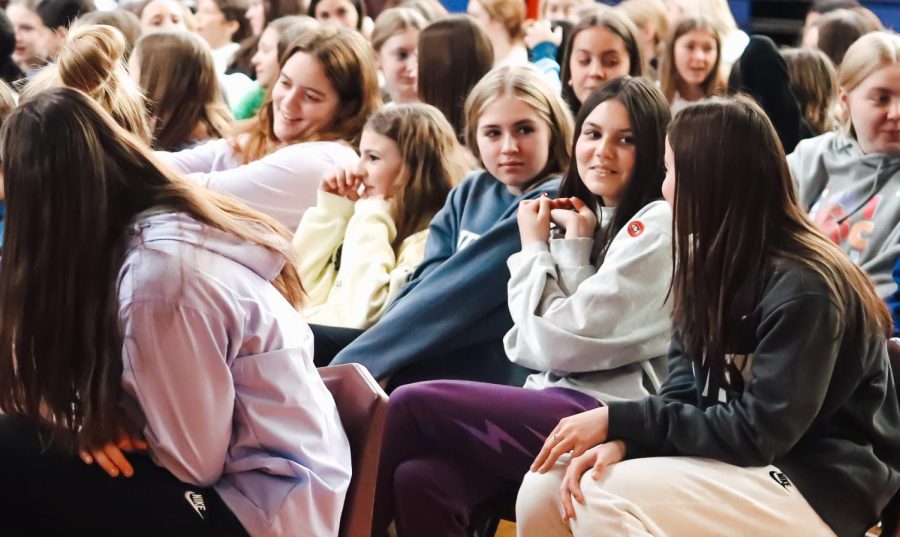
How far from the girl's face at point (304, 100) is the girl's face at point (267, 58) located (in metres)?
0.81

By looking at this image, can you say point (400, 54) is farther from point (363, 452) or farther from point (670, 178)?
point (363, 452)

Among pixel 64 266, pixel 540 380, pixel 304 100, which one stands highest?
pixel 64 266

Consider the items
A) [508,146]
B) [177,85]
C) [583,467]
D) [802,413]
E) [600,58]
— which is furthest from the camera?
[600,58]

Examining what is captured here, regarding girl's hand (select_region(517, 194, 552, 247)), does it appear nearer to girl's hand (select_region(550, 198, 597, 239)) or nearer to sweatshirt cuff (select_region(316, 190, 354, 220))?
girl's hand (select_region(550, 198, 597, 239))

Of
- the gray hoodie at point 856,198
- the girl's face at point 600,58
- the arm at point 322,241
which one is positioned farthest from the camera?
the girl's face at point 600,58

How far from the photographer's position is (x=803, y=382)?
1822 millimetres

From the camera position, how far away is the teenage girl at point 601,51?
3.97 metres

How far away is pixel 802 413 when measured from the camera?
1.83m

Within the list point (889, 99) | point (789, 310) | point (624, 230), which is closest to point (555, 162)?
point (624, 230)

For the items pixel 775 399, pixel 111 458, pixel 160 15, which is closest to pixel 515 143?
pixel 775 399

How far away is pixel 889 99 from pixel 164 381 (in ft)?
6.67

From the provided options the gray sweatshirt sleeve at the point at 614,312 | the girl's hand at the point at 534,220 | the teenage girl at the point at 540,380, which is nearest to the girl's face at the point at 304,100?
the girl's hand at the point at 534,220

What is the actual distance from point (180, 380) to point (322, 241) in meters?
→ 1.47

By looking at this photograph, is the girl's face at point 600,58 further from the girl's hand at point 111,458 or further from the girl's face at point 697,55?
the girl's hand at point 111,458
